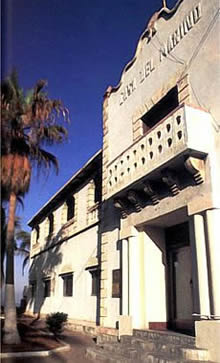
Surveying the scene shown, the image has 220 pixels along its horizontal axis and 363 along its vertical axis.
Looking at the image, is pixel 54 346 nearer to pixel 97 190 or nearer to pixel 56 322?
pixel 56 322

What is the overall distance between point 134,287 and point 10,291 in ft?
11.6

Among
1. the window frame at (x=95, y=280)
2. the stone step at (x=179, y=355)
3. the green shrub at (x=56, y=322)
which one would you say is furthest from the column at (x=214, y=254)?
the window frame at (x=95, y=280)

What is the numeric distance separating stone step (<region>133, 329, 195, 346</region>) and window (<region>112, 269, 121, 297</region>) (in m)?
1.60

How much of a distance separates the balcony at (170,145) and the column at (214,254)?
1295mm

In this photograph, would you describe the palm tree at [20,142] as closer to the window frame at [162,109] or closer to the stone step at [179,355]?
the window frame at [162,109]

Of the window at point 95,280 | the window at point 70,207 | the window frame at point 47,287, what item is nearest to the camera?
the window at point 95,280

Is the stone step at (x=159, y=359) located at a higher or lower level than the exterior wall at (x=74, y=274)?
lower

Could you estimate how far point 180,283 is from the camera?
31.3 feet

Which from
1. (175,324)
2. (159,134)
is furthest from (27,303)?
(159,134)

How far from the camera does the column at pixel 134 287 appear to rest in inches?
370

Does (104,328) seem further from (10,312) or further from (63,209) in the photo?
(63,209)

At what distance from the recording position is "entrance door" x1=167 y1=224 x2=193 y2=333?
919 centimetres

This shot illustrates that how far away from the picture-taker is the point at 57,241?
1922cm

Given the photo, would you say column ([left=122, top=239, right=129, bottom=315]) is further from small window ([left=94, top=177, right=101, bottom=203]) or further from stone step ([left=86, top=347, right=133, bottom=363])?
small window ([left=94, top=177, right=101, bottom=203])
